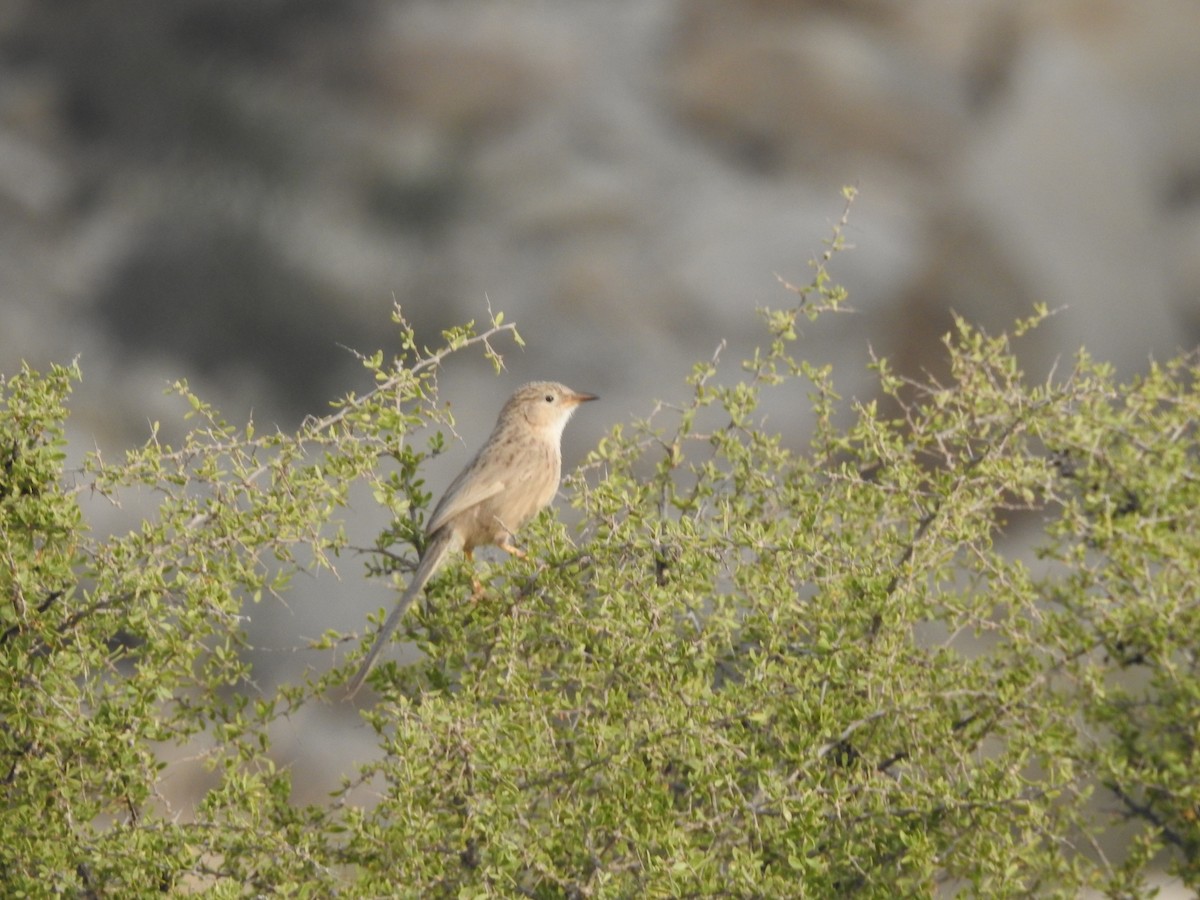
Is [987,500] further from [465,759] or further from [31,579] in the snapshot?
[31,579]

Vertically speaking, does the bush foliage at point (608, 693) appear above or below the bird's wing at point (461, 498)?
below

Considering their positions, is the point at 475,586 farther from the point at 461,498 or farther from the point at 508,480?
the point at 508,480

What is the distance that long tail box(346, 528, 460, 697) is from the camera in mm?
3535

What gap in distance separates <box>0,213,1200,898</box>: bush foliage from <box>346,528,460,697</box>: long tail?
0.15 feet

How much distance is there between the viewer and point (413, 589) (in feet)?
12.5

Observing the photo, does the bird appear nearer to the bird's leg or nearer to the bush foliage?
the bird's leg

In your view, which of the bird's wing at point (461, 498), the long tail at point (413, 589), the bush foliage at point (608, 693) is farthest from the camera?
the bird's wing at point (461, 498)

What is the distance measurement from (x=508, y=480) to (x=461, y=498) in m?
0.42

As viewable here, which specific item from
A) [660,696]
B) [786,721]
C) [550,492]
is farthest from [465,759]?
[550,492]

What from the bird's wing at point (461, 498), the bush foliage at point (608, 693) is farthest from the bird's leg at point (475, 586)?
the bird's wing at point (461, 498)

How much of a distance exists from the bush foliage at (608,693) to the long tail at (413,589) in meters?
0.05

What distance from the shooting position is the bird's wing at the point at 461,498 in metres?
4.33

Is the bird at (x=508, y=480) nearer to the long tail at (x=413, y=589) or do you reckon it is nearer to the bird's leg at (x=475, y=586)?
the long tail at (x=413, y=589)

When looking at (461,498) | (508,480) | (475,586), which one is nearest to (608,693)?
(475,586)
